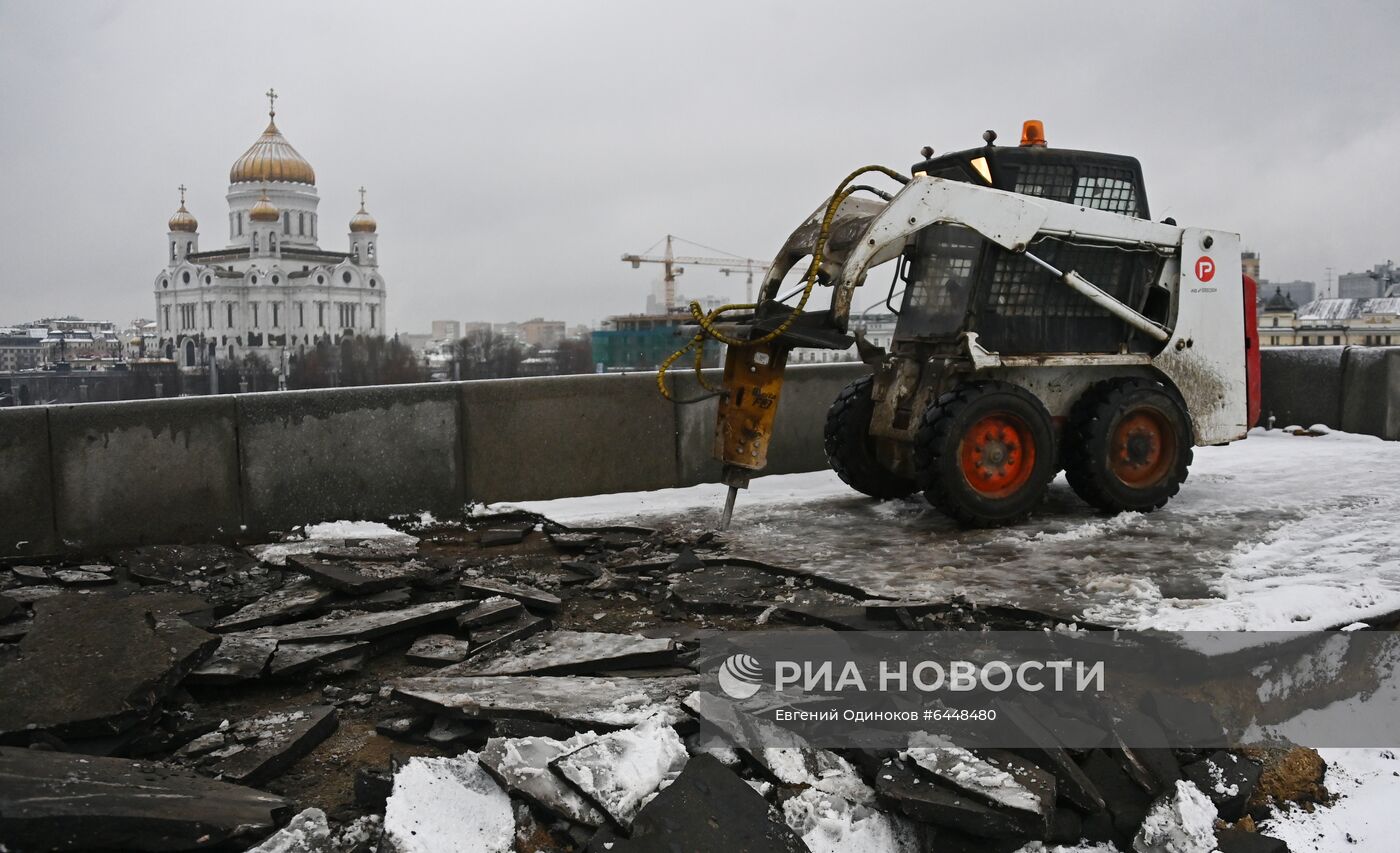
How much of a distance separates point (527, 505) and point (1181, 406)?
5.13 meters

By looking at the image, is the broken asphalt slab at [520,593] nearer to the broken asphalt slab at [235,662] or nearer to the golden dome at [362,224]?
the broken asphalt slab at [235,662]

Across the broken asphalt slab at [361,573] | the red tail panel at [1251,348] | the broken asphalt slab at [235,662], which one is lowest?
the broken asphalt slab at [235,662]

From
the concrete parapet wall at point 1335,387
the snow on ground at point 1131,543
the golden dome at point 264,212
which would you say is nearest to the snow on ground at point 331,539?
the snow on ground at point 1131,543

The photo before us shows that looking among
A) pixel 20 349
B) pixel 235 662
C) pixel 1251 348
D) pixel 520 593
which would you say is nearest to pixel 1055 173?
pixel 1251 348

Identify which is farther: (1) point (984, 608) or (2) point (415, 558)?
(2) point (415, 558)

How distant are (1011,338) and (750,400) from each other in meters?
2.08

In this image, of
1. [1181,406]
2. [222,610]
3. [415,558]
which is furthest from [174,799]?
[1181,406]

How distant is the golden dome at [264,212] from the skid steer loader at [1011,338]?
97.2m

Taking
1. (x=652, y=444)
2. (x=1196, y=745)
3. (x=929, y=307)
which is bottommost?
(x=1196, y=745)

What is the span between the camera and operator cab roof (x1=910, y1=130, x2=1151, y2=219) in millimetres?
8117

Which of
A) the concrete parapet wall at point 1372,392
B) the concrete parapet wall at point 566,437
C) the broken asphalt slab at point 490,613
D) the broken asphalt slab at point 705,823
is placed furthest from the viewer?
the concrete parapet wall at point 1372,392

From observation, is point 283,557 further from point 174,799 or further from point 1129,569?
point 1129,569

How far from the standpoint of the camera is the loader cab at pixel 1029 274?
26.5 feet

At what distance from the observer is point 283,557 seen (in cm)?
723
